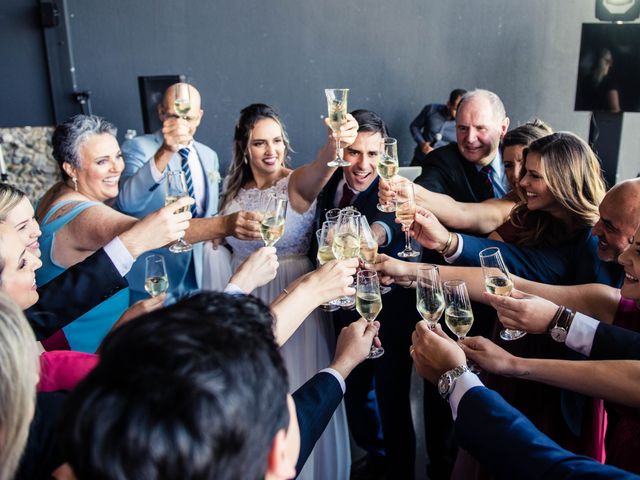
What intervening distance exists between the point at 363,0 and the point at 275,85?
1426 mm

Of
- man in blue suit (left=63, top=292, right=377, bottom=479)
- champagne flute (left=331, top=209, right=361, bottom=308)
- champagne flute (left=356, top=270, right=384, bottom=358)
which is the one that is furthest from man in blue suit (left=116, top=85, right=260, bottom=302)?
man in blue suit (left=63, top=292, right=377, bottom=479)

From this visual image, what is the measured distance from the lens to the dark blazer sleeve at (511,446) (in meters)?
1.09

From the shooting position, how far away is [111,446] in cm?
74

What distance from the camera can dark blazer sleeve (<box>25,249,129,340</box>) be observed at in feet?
6.26

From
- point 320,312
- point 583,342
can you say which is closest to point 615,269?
point 583,342

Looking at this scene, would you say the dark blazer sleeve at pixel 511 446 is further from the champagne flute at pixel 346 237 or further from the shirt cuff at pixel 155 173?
the shirt cuff at pixel 155 173

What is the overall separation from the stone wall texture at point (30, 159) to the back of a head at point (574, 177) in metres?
4.40

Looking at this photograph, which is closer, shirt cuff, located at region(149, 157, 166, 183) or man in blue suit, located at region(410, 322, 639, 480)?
man in blue suit, located at region(410, 322, 639, 480)

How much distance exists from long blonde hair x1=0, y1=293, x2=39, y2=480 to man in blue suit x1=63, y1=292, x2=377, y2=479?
0.78 ft

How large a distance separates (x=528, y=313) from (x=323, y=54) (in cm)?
513

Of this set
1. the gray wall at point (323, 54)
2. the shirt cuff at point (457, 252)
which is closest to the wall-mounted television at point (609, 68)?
the gray wall at point (323, 54)

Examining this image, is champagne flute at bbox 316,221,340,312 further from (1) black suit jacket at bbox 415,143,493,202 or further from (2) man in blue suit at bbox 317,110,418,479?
Answer: (1) black suit jacket at bbox 415,143,493,202

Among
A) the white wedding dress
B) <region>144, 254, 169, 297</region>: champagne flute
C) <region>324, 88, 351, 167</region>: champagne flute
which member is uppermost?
<region>324, 88, 351, 167</region>: champagne flute

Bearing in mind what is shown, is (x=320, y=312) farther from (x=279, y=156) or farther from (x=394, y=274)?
(x=279, y=156)
